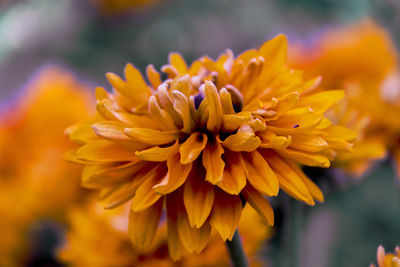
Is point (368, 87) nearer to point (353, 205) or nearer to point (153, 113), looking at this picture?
point (353, 205)

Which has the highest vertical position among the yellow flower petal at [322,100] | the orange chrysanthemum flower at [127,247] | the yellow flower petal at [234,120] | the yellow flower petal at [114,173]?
the yellow flower petal at [234,120]

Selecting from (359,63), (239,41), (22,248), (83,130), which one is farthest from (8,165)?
(239,41)

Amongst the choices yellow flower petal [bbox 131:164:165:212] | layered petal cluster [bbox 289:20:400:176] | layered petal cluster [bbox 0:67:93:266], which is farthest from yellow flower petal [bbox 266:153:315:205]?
layered petal cluster [bbox 0:67:93:266]

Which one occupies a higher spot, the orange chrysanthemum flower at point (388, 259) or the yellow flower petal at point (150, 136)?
the yellow flower petal at point (150, 136)

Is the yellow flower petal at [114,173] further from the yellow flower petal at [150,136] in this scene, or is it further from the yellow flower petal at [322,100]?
the yellow flower petal at [322,100]

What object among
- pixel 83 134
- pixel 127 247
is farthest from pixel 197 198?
pixel 127 247

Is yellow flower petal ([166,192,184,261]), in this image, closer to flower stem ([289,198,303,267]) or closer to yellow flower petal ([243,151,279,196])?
yellow flower petal ([243,151,279,196])

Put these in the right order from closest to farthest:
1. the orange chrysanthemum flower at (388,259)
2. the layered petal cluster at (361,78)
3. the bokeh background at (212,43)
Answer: the orange chrysanthemum flower at (388,259) → the layered petal cluster at (361,78) → the bokeh background at (212,43)

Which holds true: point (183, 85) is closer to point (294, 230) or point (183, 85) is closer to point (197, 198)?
point (197, 198)

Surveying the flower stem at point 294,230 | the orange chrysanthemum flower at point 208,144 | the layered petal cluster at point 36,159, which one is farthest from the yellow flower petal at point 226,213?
the layered petal cluster at point 36,159
